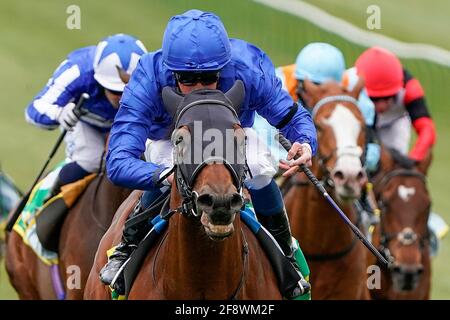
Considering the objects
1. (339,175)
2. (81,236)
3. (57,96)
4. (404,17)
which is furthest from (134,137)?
(404,17)

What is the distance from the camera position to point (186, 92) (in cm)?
557

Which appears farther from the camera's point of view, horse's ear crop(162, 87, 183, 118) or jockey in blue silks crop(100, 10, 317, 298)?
jockey in blue silks crop(100, 10, 317, 298)

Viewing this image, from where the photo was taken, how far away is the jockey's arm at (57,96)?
8.98m

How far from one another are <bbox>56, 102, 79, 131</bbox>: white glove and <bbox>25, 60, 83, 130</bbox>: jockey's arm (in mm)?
183

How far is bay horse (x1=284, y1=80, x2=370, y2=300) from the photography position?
8.31 metres

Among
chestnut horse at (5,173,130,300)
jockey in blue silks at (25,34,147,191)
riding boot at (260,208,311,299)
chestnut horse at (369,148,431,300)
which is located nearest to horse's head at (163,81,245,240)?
riding boot at (260,208,311,299)

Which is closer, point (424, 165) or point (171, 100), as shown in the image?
point (171, 100)

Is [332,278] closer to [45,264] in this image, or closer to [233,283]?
[45,264]

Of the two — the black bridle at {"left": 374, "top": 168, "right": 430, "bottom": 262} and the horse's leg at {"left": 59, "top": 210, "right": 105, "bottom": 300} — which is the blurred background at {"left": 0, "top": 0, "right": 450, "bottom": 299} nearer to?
the black bridle at {"left": 374, "top": 168, "right": 430, "bottom": 262}

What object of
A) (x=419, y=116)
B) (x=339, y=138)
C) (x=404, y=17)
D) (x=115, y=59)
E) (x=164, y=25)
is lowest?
(x=404, y=17)

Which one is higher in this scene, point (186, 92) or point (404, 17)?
point (186, 92)

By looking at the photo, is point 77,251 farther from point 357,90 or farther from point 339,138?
point 357,90

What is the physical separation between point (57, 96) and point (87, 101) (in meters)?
0.22
